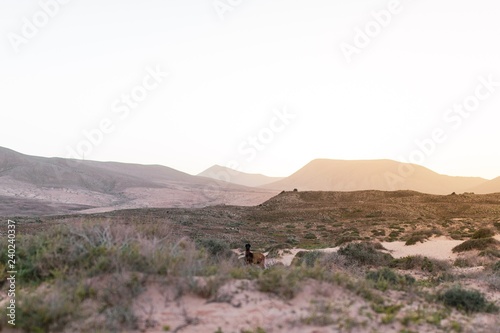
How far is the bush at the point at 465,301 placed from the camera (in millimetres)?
8375

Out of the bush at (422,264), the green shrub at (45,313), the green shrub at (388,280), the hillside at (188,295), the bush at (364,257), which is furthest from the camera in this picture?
the bush at (364,257)

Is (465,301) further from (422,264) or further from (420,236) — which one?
(420,236)

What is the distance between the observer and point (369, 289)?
8.12 metres

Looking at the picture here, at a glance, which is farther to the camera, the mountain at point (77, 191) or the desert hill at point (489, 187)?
the desert hill at point (489, 187)

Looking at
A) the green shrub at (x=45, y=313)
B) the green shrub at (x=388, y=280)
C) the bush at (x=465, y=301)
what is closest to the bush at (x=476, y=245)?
the green shrub at (x=388, y=280)

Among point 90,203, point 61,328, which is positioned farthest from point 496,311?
point 90,203

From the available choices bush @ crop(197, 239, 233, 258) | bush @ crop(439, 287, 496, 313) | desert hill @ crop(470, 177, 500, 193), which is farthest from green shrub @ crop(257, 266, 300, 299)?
desert hill @ crop(470, 177, 500, 193)

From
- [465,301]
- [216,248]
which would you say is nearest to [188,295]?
[465,301]

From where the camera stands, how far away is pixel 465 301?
331 inches

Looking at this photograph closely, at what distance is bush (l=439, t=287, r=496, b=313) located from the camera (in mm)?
8375

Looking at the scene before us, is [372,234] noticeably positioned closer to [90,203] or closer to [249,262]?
[249,262]

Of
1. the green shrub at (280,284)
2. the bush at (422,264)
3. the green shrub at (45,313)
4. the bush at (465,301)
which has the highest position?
the green shrub at (280,284)

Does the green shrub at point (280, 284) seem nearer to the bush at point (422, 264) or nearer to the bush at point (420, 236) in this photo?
the bush at point (422, 264)

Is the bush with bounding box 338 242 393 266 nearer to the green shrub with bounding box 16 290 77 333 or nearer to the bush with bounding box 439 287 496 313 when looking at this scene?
the bush with bounding box 439 287 496 313
